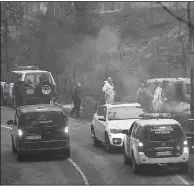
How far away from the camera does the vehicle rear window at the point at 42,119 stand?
845 inches

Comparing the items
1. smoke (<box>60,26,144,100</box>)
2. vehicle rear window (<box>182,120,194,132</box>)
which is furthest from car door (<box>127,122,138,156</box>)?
vehicle rear window (<box>182,120,194,132</box>)

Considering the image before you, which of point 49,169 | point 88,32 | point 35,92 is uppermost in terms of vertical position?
point 88,32

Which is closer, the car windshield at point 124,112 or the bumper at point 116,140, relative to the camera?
the bumper at point 116,140

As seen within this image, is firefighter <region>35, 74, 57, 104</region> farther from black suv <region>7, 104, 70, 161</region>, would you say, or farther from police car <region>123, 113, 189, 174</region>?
police car <region>123, 113, 189, 174</region>

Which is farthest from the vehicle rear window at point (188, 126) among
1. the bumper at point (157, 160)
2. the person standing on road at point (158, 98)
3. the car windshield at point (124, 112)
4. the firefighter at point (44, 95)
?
the firefighter at point (44, 95)

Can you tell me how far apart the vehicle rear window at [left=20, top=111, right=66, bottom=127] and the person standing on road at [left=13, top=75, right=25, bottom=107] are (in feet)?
1.51

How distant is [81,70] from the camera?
21.1 metres

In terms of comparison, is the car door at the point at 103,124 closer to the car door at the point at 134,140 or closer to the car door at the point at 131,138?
the car door at the point at 131,138

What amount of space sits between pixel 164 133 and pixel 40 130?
158 inches

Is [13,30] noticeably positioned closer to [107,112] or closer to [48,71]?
[48,71]

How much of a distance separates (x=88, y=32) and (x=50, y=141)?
3.52 metres

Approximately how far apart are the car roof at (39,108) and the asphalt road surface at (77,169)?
0.45m

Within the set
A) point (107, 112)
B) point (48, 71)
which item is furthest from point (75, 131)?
point (48, 71)

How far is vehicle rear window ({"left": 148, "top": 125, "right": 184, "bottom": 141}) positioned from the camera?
19.7 meters
